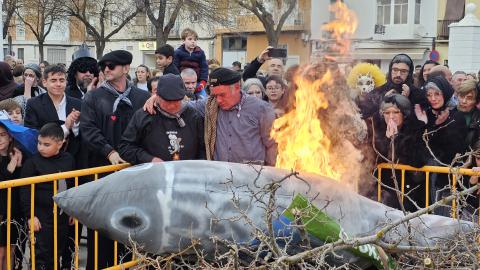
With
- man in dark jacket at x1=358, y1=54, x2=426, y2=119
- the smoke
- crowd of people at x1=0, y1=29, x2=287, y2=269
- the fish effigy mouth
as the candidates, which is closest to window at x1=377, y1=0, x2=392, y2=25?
man in dark jacket at x1=358, y1=54, x2=426, y2=119

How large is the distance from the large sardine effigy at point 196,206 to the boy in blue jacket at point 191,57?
5133 mm

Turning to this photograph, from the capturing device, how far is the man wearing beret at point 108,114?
5.38 metres

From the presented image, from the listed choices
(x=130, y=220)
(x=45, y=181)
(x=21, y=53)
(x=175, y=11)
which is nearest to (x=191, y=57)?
(x=45, y=181)

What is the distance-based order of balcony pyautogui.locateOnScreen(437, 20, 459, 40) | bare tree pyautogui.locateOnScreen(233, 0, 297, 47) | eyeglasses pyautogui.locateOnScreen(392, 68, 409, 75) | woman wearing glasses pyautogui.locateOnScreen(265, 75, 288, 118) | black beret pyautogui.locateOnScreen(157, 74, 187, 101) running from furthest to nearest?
bare tree pyautogui.locateOnScreen(233, 0, 297, 47)
balcony pyautogui.locateOnScreen(437, 20, 459, 40)
eyeglasses pyautogui.locateOnScreen(392, 68, 409, 75)
woman wearing glasses pyautogui.locateOnScreen(265, 75, 288, 118)
black beret pyautogui.locateOnScreen(157, 74, 187, 101)

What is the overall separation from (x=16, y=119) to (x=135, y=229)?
2642mm

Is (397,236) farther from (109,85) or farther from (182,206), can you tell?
(109,85)

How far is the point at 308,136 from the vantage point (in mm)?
4559

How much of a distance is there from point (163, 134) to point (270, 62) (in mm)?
2992

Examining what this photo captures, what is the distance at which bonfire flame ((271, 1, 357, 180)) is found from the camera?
456cm

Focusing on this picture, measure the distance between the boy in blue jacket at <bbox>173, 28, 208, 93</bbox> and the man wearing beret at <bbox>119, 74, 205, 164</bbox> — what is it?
154 inches

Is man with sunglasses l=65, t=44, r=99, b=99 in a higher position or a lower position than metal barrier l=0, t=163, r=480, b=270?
higher

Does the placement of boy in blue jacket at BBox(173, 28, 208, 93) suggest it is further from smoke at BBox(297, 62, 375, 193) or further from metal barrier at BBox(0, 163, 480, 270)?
smoke at BBox(297, 62, 375, 193)

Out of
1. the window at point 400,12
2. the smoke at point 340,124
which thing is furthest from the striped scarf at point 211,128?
the window at point 400,12

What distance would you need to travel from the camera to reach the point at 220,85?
509cm
